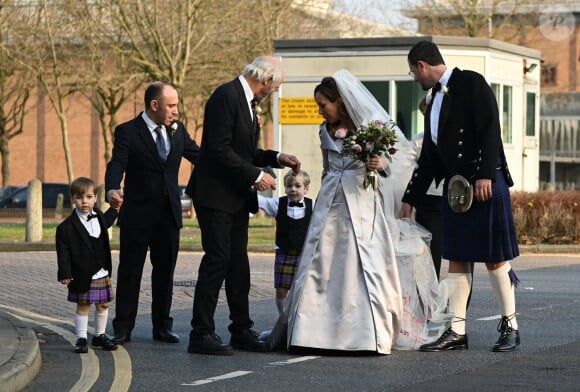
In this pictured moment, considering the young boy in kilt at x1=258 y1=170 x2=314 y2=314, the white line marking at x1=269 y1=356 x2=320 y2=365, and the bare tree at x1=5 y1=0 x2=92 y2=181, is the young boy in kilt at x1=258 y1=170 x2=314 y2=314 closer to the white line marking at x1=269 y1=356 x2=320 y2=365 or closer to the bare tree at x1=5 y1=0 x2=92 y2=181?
the white line marking at x1=269 y1=356 x2=320 y2=365

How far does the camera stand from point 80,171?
2474 inches

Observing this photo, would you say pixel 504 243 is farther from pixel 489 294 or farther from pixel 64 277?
pixel 489 294

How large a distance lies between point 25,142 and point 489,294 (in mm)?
51809

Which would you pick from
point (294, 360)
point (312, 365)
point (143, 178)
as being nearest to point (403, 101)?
point (143, 178)

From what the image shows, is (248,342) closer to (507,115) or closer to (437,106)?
(437,106)

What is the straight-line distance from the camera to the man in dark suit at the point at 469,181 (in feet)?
30.4

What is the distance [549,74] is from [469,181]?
66.9 m

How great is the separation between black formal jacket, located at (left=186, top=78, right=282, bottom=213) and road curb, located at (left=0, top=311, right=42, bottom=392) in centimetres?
152

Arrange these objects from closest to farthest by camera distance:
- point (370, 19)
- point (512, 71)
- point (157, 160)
Answer: point (157, 160), point (512, 71), point (370, 19)

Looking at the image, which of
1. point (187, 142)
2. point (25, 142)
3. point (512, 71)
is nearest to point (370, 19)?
point (512, 71)

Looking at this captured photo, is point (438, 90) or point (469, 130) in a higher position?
point (438, 90)

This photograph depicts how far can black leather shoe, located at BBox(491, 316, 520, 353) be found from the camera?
364 inches

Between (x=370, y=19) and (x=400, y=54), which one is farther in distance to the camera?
(x=370, y=19)

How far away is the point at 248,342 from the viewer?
9.54 metres
